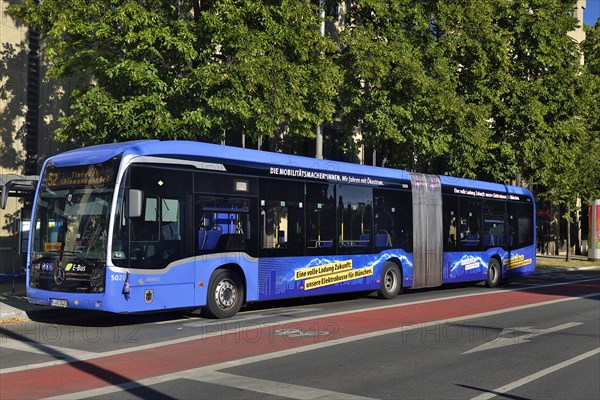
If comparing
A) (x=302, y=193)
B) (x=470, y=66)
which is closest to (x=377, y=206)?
(x=302, y=193)

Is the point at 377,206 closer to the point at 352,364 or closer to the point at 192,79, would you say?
the point at 192,79

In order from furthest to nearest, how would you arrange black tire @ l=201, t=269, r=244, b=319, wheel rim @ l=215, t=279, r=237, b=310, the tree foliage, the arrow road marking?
the tree foliage < wheel rim @ l=215, t=279, r=237, b=310 < black tire @ l=201, t=269, r=244, b=319 < the arrow road marking

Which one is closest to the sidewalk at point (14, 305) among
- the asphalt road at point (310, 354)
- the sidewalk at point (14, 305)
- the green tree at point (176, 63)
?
the sidewalk at point (14, 305)

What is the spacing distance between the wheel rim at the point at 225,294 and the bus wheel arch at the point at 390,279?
17.3ft

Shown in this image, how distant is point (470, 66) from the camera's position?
2673 centimetres

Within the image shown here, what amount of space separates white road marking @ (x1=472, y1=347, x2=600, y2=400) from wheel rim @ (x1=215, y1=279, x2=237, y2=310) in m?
6.53

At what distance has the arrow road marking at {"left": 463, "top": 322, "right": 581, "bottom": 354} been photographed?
10.6 metres

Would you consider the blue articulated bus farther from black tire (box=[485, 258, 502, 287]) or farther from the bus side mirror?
black tire (box=[485, 258, 502, 287])

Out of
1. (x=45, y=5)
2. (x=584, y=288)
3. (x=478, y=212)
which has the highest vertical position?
(x=45, y=5)

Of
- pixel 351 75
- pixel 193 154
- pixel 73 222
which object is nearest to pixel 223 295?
pixel 193 154

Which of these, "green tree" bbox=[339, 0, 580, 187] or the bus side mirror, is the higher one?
"green tree" bbox=[339, 0, 580, 187]

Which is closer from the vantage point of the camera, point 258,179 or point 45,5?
point 258,179

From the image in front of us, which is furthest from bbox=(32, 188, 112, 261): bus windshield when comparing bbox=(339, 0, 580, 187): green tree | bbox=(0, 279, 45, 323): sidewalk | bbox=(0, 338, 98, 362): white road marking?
bbox=(339, 0, 580, 187): green tree

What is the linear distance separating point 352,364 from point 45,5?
41.5 ft
